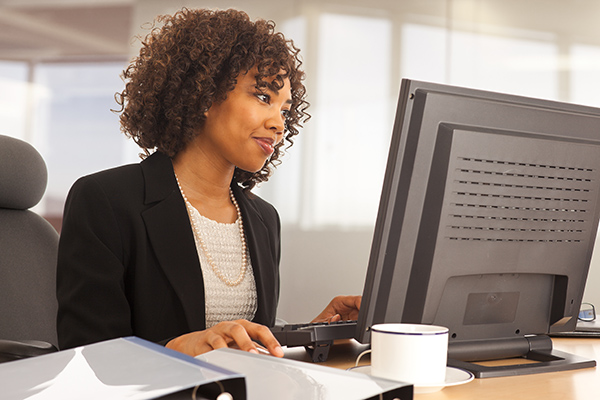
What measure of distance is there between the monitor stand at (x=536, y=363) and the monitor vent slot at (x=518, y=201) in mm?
179

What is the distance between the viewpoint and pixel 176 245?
1278mm

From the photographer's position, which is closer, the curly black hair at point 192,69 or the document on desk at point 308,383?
the document on desk at point 308,383

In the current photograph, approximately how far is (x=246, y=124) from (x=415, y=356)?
2.82ft

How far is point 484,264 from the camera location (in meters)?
0.90

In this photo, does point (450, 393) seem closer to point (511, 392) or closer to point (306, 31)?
point (511, 392)

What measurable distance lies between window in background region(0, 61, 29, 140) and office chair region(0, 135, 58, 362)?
2.42 meters

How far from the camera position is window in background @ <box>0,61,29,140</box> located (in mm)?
3744

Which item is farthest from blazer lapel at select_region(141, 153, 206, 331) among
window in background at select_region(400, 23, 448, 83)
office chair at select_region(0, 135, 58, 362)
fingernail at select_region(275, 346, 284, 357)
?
window in background at select_region(400, 23, 448, 83)

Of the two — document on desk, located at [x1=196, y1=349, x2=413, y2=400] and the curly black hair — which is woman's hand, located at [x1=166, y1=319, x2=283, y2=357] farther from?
the curly black hair

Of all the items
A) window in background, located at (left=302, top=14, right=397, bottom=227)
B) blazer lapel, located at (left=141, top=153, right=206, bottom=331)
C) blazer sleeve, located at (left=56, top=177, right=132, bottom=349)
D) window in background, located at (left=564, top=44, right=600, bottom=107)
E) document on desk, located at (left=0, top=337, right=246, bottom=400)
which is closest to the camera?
document on desk, located at (left=0, top=337, right=246, bottom=400)

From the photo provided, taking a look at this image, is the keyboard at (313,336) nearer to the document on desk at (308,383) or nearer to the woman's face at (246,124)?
the document on desk at (308,383)

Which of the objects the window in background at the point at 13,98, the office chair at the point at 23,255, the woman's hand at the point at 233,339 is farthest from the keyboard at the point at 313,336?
the window in background at the point at 13,98

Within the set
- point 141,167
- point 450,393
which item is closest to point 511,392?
point 450,393

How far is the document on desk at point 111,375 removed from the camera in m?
0.38
